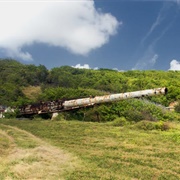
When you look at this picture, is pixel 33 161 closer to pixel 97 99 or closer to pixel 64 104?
pixel 97 99

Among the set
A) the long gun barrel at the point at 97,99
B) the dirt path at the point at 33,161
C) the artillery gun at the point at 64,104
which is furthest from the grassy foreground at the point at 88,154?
the artillery gun at the point at 64,104

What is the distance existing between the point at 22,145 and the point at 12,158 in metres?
4.65

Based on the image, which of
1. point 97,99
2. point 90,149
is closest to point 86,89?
point 97,99

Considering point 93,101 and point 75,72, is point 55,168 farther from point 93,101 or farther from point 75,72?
point 75,72

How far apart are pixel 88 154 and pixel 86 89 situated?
A: 46.3 meters

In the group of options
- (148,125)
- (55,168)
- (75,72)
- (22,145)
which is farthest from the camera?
(75,72)

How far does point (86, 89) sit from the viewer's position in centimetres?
6950

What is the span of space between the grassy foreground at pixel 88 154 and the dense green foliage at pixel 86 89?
645 inches

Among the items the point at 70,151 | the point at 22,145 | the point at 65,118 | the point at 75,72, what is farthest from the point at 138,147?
the point at 75,72

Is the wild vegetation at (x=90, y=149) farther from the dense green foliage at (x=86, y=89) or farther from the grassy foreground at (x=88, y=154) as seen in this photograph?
the dense green foliage at (x=86, y=89)

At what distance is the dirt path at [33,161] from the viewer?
17.5 meters

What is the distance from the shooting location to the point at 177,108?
79000 mm

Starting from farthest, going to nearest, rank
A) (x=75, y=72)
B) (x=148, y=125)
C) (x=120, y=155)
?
(x=75, y=72) < (x=148, y=125) < (x=120, y=155)

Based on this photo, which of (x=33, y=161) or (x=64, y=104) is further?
(x=64, y=104)
